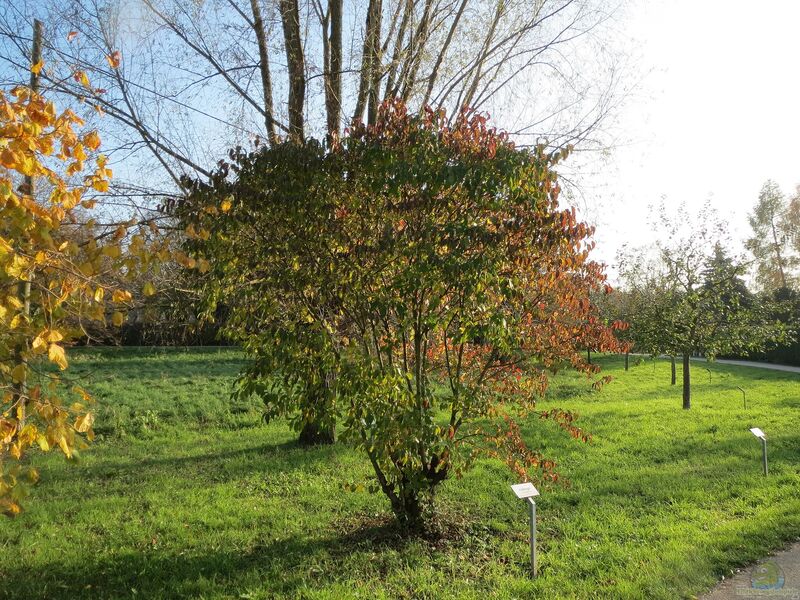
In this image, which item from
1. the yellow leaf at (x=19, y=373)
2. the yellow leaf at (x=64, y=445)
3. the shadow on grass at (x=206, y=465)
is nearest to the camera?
the yellow leaf at (x=64, y=445)

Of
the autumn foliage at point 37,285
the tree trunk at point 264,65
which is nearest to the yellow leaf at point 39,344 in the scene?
the autumn foliage at point 37,285

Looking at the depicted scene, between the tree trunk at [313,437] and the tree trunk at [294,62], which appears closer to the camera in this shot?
the tree trunk at [294,62]

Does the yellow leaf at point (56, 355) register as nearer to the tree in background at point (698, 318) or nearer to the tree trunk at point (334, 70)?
the tree trunk at point (334, 70)

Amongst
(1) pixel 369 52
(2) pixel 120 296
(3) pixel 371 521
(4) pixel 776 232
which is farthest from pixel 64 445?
(4) pixel 776 232

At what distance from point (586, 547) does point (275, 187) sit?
13.1ft

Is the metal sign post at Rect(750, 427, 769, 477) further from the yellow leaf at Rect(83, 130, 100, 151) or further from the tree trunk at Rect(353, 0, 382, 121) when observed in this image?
the yellow leaf at Rect(83, 130, 100, 151)

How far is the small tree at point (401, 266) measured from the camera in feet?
13.7

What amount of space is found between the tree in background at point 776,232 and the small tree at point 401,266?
34158 mm

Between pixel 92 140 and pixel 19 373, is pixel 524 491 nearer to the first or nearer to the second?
pixel 19 373

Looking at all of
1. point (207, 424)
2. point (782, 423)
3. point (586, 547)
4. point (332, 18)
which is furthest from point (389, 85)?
point (782, 423)

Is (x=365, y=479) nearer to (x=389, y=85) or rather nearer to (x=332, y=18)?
(x=389, y=85)

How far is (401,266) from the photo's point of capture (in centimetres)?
449

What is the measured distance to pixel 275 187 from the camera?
14.2ft

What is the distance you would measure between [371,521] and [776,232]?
125ft
